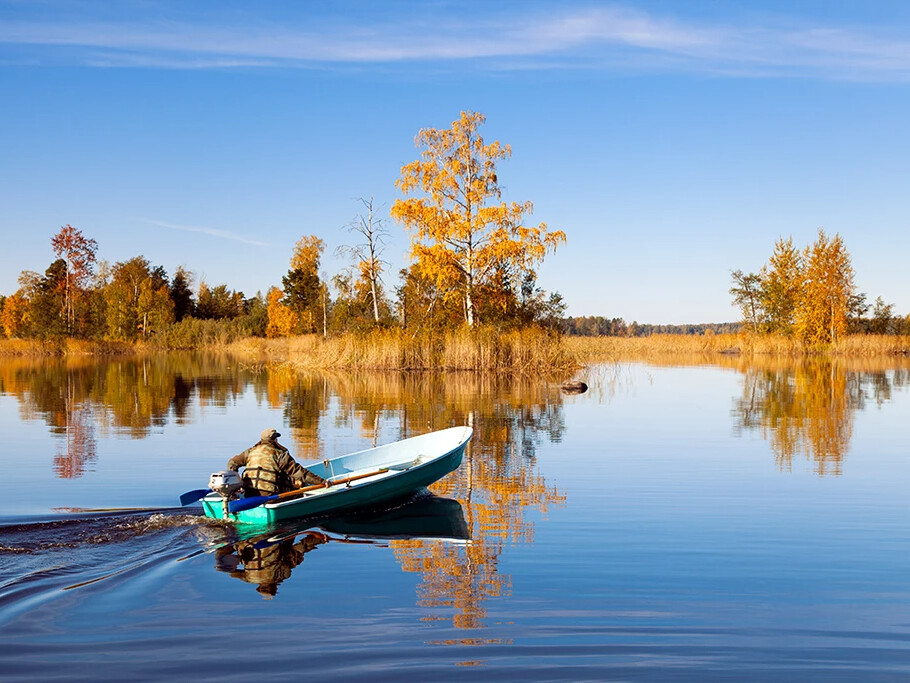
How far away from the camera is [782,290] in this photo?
61250 millimetres

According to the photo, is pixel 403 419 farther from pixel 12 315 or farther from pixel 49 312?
pixel 12 315

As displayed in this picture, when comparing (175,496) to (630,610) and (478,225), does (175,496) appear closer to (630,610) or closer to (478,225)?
(630,610)

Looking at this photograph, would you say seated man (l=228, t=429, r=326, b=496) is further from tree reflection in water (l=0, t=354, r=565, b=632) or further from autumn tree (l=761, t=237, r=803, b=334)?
autumn tree (l=761, t=237, r=803, b=334)

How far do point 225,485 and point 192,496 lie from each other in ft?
1.87

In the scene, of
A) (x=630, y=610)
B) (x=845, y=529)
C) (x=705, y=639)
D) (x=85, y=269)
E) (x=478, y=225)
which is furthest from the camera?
(x=85, y=269)

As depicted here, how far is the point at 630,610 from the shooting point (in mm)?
6539

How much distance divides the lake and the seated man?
520 mm

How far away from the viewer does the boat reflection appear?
25.7 ft

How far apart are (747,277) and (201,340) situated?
42.8 metres

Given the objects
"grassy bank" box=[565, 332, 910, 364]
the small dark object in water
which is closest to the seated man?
the small dark object in water

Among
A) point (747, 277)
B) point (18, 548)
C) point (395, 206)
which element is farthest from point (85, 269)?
point (18, 548)

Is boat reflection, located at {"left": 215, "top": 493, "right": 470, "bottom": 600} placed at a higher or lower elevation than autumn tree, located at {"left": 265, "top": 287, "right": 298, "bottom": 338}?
lower

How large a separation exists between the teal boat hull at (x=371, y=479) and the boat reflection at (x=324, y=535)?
0.53 feet

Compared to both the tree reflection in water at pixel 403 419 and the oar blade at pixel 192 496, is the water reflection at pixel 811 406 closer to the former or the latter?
the tree reflection in water at pixel 403 419
